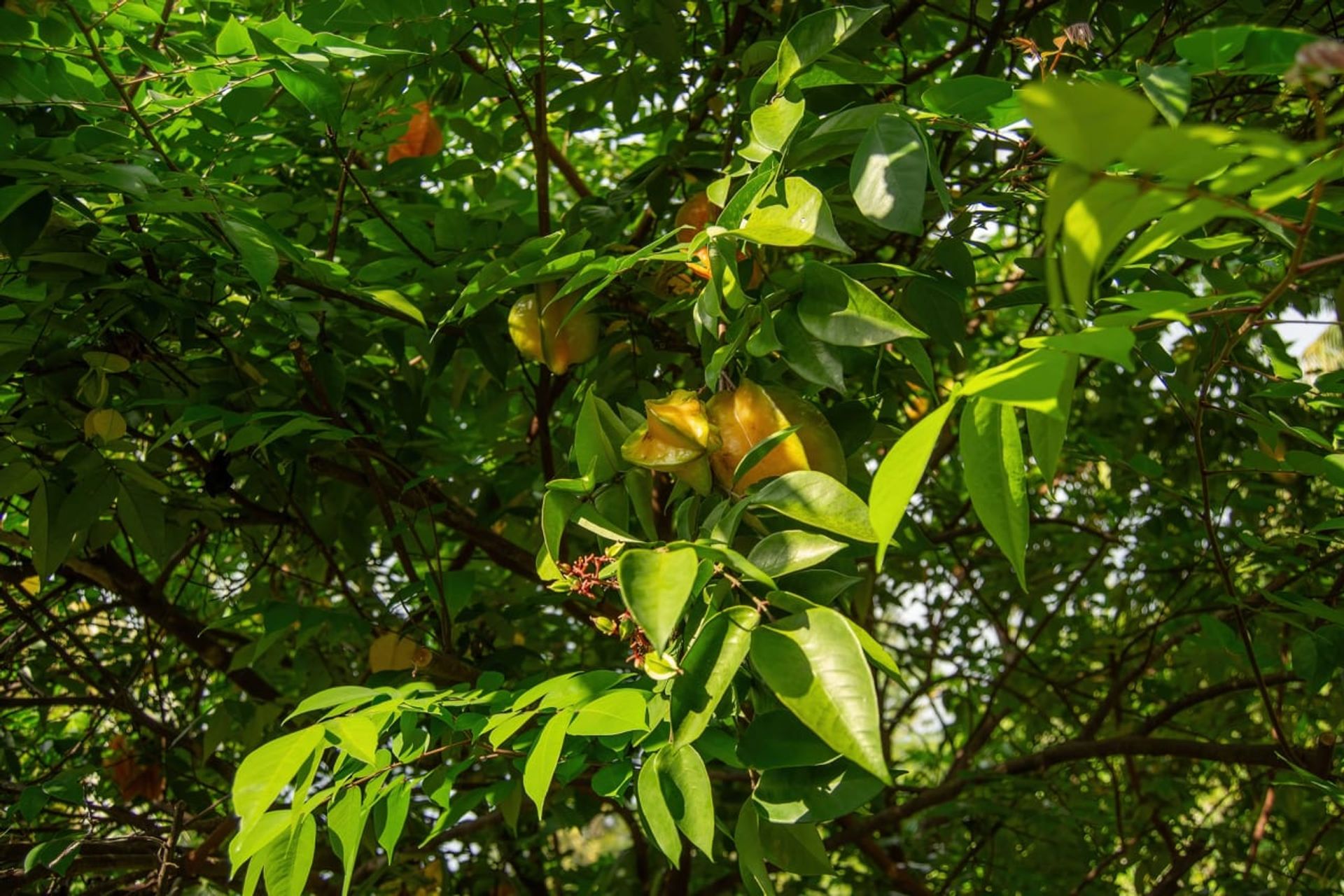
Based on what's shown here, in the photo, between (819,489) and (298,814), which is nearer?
(819,489)

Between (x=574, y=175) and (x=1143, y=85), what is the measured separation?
1.36 m

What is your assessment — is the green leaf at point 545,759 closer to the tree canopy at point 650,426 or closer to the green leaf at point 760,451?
the tree canopy at point 650,426

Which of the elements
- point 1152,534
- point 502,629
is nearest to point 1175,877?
point 1152,534

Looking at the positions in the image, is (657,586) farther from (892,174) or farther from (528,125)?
(528,125)

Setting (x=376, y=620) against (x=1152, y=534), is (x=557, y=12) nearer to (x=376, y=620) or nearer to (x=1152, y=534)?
(x=376, y=620)

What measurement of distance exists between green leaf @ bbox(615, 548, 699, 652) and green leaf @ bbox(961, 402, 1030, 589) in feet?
0.62

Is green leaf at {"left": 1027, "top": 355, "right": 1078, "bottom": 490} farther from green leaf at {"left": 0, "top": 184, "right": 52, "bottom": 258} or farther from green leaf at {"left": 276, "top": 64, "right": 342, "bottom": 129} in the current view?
green leaf at {"left": 0, "top": 184, "right": 52, "bottom": 258}

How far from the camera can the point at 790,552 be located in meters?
0.79

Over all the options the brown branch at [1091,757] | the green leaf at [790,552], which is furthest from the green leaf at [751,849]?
the brown branch at [1091,757]

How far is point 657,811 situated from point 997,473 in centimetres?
37

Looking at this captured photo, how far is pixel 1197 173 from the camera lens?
503mm

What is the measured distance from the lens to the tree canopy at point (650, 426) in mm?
780

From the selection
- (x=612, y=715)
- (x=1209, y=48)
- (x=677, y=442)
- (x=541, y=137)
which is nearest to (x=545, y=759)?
(x=612, y=715)

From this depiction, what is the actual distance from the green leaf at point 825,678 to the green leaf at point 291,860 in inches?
18.4
